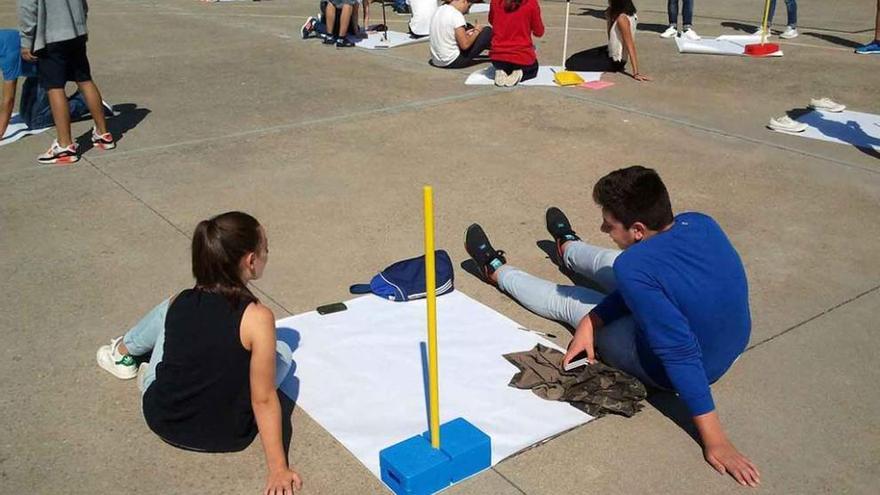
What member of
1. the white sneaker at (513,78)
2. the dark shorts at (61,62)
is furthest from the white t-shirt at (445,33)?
the dark shorts at (61,62)

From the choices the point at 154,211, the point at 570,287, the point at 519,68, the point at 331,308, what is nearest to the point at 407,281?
the point at 331,308

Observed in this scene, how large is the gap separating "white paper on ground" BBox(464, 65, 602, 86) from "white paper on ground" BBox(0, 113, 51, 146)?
4326 mm

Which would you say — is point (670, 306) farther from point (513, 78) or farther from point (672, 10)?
point (672, 10)

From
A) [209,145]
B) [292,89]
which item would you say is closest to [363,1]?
[292,89]

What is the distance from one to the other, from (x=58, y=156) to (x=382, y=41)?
19.0 ft

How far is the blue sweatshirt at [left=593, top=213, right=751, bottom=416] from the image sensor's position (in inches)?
120

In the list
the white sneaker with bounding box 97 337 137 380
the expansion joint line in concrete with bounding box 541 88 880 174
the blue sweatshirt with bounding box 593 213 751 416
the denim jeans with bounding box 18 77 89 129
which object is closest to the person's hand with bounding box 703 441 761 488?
the blue sweatshirt with bounding box 593 213 751 416

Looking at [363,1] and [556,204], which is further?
[363,1]

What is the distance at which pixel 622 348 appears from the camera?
11.7 feet

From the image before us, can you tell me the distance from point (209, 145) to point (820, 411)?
532cm

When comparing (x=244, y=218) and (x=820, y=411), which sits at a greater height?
(x=244, y=218)

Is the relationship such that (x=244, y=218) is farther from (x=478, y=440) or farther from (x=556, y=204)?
(x=556, y=204)

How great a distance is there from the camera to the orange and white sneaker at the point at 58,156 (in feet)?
21.8

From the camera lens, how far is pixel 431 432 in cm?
301
